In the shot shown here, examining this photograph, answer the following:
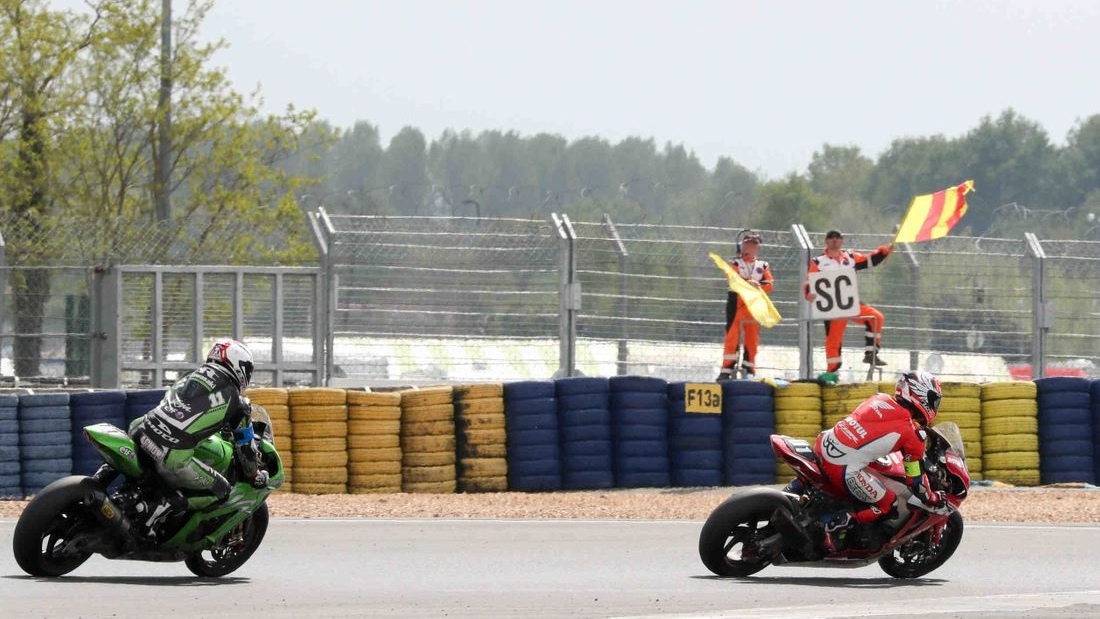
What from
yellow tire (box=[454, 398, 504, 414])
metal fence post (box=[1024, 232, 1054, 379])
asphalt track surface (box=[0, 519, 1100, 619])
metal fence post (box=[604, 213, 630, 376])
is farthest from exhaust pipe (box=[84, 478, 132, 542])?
metal fence post (box=[1024, 232, 1054, 379])

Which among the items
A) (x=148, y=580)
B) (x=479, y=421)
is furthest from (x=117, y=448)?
(x=479, y=421)

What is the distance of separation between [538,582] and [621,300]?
9.86 m

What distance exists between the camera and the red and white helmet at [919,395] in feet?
38.5

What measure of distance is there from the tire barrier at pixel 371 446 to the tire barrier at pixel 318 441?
0.29ft

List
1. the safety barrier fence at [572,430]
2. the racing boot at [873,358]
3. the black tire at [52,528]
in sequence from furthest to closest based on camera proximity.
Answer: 1. the racing boot at [873,358]
2. the safety barrier fence at [572,430]
3. the black tire at [52,528]

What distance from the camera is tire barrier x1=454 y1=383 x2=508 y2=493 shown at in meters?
17.4

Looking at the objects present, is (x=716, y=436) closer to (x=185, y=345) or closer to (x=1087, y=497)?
(x=1087, y=497)

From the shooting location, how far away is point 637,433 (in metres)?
17.6

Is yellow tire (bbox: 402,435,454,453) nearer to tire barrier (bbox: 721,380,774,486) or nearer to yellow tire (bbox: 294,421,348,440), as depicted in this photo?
yellow tire (bbox: 294,421,348,440)

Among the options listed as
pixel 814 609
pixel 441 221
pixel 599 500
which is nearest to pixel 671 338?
pixel 441 221

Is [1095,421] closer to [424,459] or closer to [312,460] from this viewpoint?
[424,459]

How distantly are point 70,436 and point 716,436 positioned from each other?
18.2 feet

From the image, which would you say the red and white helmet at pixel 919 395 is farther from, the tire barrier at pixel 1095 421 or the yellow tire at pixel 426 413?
the tire barrier at pixel 1095 421

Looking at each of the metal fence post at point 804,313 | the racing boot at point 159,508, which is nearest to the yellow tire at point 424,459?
the metal fence post at point 804,313
